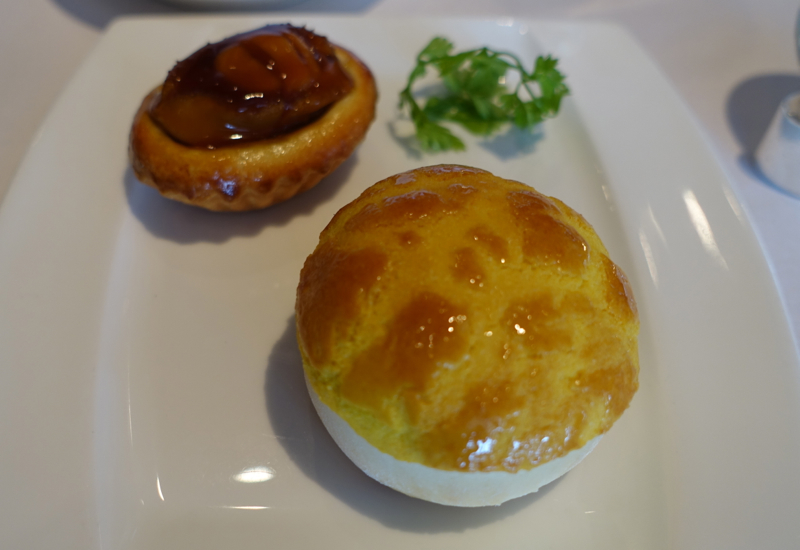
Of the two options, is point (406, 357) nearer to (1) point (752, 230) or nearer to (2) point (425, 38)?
(1) point (752, 230)

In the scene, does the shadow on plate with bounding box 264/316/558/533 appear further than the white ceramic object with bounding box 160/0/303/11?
No

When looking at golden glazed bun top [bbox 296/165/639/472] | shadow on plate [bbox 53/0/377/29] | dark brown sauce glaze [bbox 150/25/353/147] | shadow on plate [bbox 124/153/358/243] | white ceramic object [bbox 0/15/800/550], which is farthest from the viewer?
shadow on plate [bbox 53/0/377/29]

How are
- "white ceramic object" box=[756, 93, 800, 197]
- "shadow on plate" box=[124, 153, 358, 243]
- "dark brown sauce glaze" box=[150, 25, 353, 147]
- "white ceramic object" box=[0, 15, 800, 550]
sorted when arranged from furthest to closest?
"white ceramic object" box=[756, 93, 800, 197] → "shadow on plate" box=[124, 153, 358, 243] → "dark brown sauce glaze" box=[150, 25, 353, 147] → "white ceramic object" box=[0, 15, 800, 550]

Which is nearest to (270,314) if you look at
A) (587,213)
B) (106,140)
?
(106,140)

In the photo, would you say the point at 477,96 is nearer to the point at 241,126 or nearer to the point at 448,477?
the point at 241,126

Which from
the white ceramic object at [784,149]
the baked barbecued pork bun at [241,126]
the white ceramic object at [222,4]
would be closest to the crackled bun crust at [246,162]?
the baked barbecued pork bun at [241,126]

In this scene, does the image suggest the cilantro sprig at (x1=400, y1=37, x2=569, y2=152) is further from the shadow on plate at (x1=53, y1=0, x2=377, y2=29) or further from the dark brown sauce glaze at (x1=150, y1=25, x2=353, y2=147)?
the shadow on plate at (x1=53, y1=0, x2=377, y2=29)

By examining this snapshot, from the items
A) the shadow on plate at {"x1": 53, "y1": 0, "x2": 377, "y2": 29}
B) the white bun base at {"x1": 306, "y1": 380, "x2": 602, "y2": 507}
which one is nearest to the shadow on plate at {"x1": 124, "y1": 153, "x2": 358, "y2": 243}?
the white bun base at {"x1": 306, "y1": 380, "x2": 602, "y2": 507}
